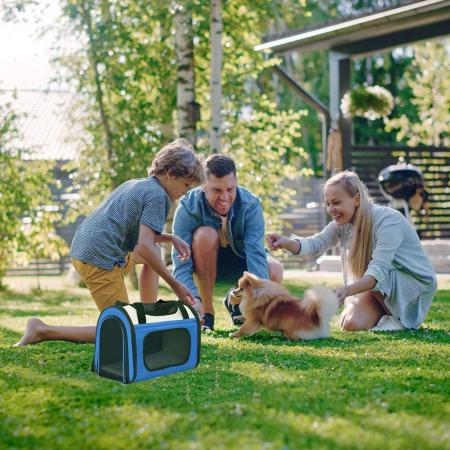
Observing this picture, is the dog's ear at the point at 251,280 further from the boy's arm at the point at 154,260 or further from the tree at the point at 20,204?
the tree at the point at 20,204

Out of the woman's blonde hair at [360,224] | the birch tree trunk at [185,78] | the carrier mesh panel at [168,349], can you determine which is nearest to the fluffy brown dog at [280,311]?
the woman's blonde hair at [360,224]

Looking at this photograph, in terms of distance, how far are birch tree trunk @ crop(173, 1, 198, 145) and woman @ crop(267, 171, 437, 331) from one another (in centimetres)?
480

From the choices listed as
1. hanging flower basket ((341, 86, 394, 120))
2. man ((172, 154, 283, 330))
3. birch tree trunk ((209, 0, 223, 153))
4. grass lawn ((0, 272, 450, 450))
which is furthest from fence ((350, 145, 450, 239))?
grass lawn ((0, 272, 450, 450))

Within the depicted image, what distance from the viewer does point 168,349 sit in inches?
155

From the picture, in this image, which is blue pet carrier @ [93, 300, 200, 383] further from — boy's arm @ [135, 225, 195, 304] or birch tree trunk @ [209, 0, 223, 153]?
birch tree trunk @ [209, 0, 223, 153]

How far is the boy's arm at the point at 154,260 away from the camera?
4094 mm

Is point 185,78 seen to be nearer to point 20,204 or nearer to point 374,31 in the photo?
point 374,31

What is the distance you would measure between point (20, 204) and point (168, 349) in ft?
24.0

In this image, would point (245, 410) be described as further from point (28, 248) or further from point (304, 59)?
point (304, 59)

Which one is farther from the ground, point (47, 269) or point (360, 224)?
point (360, 224)

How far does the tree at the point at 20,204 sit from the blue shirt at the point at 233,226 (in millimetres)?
5739

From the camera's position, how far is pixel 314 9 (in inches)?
1077

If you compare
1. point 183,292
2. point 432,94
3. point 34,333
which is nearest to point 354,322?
point 183,292

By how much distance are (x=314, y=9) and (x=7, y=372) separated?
25.3 m
